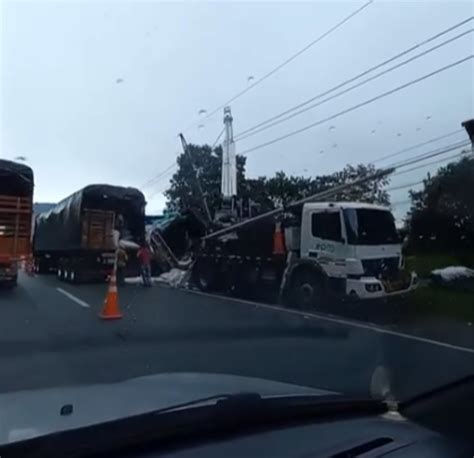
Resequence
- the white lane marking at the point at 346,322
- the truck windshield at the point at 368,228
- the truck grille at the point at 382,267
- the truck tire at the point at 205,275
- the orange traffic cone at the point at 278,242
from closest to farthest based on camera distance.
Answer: the white lane marking at the point at 346,322 < the truck windshield at the point at 368,228 < the truck grille at the point at 382,267 < the orange traffic cone at the point at 278,242 < the truck tire at the point at 205,275

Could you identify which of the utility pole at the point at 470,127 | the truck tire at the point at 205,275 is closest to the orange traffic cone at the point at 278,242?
the truck tire at the point at 205,275

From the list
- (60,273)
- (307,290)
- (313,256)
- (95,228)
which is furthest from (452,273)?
(60,273)

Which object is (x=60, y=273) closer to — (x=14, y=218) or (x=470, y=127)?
(x=14, y=218)

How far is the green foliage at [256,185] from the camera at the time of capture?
307 inches

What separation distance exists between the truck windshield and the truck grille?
1.18 ft

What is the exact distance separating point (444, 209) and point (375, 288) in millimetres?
2742

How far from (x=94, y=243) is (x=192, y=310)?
6.72 ft

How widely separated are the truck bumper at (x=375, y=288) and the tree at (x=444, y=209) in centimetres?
163

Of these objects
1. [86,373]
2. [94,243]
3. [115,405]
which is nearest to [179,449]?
[115,405]

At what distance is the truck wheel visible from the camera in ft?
41.5

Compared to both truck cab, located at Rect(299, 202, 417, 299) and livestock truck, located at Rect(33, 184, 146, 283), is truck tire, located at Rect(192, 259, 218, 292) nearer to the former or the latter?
truck cab, located at Rect(299, 202, 417, 299)

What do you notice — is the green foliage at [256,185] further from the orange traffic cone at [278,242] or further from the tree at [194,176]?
the orange traffic cone at [278,242]

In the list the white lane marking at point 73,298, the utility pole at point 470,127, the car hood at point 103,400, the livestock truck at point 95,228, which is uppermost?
the utility pole at point 470,127

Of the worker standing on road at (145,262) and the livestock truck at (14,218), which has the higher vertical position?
the livestock truck at (14,218)
